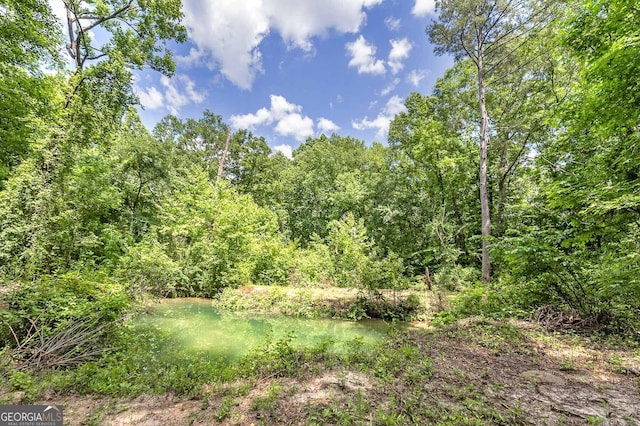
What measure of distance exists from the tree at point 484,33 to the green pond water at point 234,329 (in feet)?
18.4

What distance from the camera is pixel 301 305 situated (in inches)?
406

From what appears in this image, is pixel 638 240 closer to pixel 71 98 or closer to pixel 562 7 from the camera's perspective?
pixel 562 7

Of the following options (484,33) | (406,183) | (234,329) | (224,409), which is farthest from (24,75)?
(406,183)

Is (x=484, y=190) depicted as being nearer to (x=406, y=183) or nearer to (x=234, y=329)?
(x=406, y=183)

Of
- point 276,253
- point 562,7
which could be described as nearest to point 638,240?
point 562,7

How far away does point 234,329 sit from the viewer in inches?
307

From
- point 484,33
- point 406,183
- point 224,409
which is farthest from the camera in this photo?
point 406,183

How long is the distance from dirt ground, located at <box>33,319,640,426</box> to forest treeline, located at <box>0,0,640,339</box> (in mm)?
2078

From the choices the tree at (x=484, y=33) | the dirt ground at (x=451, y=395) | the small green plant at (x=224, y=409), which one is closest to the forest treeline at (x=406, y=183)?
the tree at (x=484, y=33)

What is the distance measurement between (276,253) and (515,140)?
1238 cm

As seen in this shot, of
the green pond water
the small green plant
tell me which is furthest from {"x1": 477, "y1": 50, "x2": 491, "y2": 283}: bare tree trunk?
the small green plant

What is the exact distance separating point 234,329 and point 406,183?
46.9ft

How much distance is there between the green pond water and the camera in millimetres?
6140

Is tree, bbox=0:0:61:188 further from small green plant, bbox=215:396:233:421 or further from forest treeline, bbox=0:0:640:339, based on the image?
small green plant, bbox=215:396:233:421
